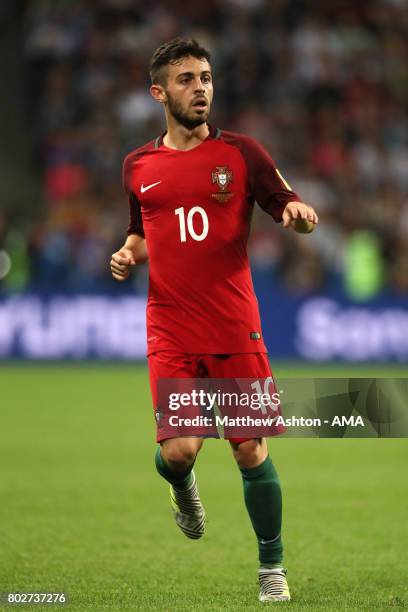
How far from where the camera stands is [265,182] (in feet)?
18.0

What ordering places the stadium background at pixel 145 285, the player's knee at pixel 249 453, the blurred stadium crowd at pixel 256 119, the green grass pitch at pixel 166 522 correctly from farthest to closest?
the blurred stadium crowd at pixel 256 119
the stadium background at pixel 145 285
the green grass pitch at pixel 166 522
the player's knee at pixel 249 453

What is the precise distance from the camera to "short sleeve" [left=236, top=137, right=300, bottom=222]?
5.46 metres

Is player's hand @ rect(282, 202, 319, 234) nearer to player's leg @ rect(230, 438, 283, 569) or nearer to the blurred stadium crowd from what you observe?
player's leg @ rect(230, 438, 283, 569)

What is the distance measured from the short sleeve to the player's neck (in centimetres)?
20

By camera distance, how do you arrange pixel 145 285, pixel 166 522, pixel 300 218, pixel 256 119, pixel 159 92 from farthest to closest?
pixel 256 119
pixel 145 285
pixel 166 522
pixel 159 92
pixel 300 218

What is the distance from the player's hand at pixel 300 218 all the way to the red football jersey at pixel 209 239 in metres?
0.22

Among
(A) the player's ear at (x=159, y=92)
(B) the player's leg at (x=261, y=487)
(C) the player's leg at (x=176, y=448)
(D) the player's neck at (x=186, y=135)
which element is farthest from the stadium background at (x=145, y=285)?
(A) the player's ear at (x=159, y=92)

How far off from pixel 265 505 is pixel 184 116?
175 centimetres

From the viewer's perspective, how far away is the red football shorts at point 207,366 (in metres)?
5.45

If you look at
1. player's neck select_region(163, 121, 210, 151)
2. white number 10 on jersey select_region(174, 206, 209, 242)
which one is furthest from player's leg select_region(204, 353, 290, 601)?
player's neck select_region(163, 121, 210, 151)

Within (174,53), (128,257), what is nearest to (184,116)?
(174,53)

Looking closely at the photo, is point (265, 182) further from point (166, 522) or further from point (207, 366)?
point (166, 522)

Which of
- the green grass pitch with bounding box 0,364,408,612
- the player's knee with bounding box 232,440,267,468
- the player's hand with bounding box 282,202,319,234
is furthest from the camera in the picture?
the green grass pitch with bounding box 0,364,408,612

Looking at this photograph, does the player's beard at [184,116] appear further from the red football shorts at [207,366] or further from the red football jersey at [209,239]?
the red football shorts at [207,366]
